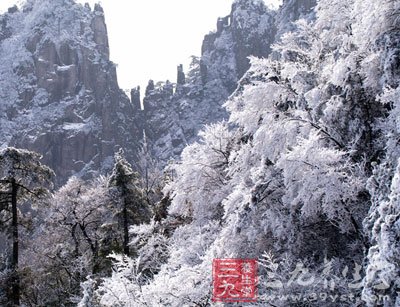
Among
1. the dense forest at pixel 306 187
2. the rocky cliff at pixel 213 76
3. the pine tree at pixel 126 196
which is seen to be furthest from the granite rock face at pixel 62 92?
the dense forest at pixel 306 187

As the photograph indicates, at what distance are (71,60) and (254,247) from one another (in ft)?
305

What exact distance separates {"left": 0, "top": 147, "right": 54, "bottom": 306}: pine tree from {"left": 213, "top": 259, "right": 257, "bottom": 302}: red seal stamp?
363 inches

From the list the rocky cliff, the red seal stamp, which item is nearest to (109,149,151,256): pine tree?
the red seal stamp

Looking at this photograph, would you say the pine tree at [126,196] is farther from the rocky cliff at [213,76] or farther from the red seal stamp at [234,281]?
the rocky cliff at [213,76]

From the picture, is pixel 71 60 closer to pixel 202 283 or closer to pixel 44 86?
pixel 44 86

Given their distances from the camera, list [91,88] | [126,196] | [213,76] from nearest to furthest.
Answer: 1. [126,196]
2. [91,88]
3. [213,76]

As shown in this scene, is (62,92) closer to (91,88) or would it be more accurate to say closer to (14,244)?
(91,88)

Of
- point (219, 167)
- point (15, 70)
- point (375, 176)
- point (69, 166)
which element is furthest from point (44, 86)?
point (375, 176)

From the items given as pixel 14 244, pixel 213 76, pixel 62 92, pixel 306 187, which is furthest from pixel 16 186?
pixel 213 76

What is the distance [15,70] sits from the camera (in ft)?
301

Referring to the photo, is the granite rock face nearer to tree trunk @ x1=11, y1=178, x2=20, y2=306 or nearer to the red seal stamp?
tree trunk @ x1=11, y1=178, x2=20, y2=306

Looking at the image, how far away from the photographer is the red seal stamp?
6586 millimetres

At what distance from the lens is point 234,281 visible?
6.90m

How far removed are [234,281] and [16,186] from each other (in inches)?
406
